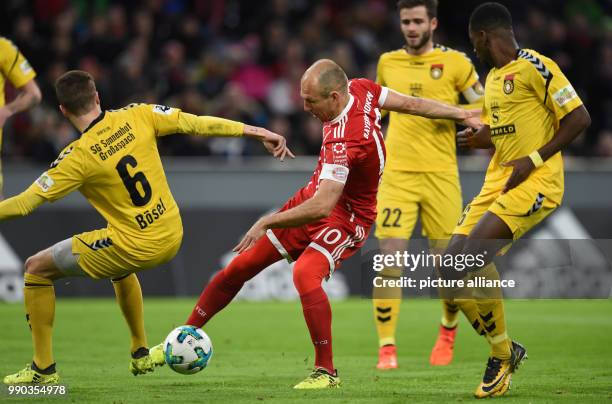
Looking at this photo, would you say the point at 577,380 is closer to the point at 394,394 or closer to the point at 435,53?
the point at 394,394

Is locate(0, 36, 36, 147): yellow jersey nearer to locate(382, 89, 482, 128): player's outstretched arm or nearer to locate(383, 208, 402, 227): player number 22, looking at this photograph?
locate(383, 208, 402, 227): player number 22

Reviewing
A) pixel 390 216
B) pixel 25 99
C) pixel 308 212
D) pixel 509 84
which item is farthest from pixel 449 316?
pixel 25 99

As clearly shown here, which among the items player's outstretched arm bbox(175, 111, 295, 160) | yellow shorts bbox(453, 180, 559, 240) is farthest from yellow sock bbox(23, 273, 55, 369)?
yellow shorts bbox(453, 180, 559, 240)

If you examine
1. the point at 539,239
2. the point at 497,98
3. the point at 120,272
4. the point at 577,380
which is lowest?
the point at 539,239

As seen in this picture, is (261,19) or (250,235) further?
(261,19)

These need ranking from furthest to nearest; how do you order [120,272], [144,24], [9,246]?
[144,24] → [9,246] → [120,272]

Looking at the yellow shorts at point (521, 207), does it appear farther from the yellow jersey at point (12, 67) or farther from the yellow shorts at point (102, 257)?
the yellow jersey at point (12, 67)

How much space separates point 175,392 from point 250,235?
4.19 feet

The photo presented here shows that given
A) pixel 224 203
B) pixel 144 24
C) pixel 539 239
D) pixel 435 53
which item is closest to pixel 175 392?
pixel 435 53

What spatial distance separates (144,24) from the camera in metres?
17.0

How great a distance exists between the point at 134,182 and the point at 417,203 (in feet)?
10.2

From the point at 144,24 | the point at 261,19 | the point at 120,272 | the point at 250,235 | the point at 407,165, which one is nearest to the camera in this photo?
the point at 250,235

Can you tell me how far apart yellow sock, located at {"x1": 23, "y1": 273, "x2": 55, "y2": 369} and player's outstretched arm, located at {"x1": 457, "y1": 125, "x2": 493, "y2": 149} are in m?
3.28

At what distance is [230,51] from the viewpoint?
692 inches
